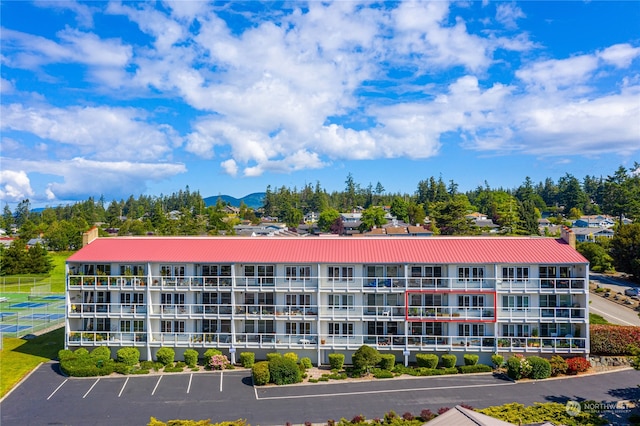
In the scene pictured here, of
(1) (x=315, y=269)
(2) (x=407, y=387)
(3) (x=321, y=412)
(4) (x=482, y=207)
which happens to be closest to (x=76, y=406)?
(3) (x=321, y=412)

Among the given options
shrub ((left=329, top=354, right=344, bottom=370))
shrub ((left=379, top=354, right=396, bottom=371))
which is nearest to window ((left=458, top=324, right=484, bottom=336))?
shrub ((left=379, top=354, right=396, bottom=371))

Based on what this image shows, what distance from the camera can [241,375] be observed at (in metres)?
37.5

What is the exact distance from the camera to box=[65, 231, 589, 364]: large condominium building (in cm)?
3878

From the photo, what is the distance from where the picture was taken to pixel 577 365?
36.6 metres

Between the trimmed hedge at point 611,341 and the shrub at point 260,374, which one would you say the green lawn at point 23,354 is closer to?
the shrub at point 260,374

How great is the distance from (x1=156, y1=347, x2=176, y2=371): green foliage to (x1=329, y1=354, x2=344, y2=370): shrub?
42.6 feet

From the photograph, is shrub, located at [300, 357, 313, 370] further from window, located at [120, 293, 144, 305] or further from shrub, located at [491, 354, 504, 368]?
window, located at [120, 293, 144, 305]

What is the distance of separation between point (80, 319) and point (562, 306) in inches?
1611

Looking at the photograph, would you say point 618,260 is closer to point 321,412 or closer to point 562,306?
point 562,306

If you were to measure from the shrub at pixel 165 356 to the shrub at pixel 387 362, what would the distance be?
668 inches

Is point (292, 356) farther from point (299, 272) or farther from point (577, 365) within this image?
point (577, 365)

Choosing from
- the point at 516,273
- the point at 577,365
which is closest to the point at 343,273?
the point at 516,273

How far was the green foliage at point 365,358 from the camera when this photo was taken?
36812 millimetres

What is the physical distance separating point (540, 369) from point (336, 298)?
1633 cm
